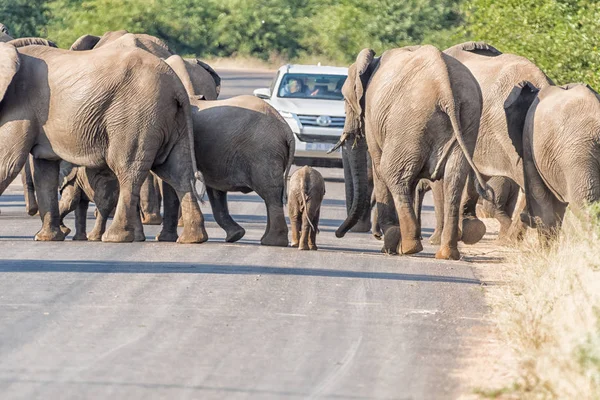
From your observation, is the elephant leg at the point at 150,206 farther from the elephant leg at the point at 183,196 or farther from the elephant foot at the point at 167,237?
the elephant foot at the point at 167,237

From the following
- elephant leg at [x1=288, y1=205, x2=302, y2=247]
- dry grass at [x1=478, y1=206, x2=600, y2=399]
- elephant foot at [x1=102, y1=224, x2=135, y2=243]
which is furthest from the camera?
elephant foot at [x1=102, y1=224, x2=135, y2=243]

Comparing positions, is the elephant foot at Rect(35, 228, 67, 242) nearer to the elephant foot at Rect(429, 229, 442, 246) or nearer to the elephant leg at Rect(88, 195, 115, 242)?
the elephant leg at Rect(88, 195, 115, 242)

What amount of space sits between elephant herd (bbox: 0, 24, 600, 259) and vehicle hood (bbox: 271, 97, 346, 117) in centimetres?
974

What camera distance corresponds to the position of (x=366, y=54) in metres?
16.4

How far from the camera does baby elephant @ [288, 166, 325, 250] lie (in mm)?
15336

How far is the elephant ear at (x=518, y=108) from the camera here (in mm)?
15969

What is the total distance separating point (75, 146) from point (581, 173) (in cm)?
527

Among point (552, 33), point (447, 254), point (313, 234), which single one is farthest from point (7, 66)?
point (552, 33)

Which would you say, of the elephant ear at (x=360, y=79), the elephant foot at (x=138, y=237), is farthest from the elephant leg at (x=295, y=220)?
the elephant ear at (x=360, y=79)

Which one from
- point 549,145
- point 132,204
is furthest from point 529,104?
point 132,204

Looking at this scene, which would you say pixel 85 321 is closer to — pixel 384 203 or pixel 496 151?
pixel 384 203

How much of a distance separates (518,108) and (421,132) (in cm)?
137

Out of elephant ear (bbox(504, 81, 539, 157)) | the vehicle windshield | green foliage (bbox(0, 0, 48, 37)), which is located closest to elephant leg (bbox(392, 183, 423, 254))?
elephant ear (bbox(504, 81, 539, 157))

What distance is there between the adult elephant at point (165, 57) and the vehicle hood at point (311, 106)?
6.39 meters
